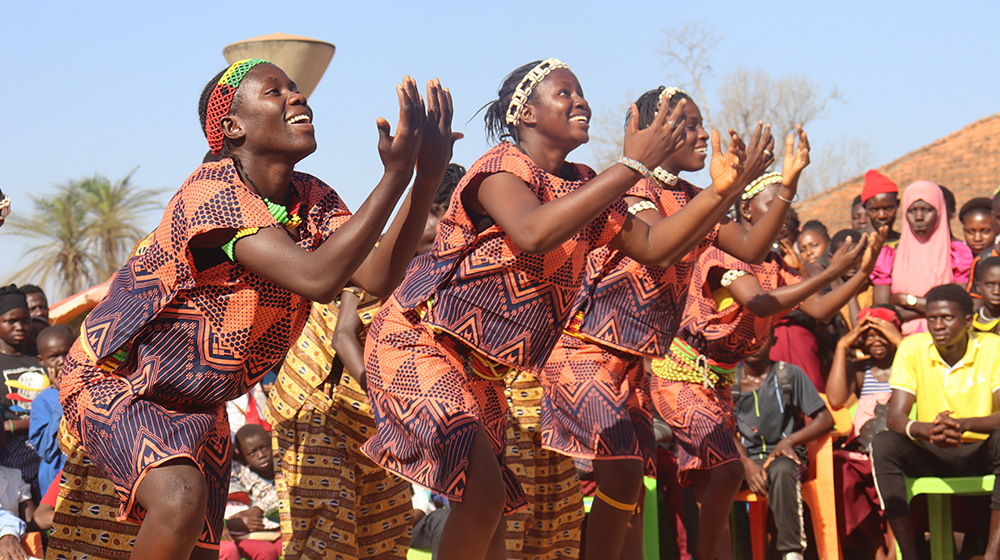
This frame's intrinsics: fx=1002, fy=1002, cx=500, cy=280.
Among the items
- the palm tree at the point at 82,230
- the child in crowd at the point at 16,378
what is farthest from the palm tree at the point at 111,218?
the child in crowd at the point at 16,378

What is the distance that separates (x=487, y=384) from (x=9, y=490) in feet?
12.0

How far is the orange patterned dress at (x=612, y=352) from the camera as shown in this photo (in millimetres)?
4254

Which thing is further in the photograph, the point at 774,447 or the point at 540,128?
the point at 774,447

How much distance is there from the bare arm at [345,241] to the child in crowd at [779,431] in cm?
416

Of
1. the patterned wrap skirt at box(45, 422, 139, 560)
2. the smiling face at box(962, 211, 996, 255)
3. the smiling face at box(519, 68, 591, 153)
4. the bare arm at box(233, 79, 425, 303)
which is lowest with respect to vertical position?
the patterned wrap skirt at box(45, 422, 139, 560)

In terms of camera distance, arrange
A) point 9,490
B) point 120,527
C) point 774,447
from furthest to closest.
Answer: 1. point 774,447
2. point 9,490
3. point 120,527

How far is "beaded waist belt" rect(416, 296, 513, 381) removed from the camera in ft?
11.6

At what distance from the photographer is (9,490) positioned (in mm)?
5832

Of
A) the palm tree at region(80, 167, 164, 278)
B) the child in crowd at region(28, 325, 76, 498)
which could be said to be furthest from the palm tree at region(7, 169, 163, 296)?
the child in crowd at region(28, 325, 76, 498)

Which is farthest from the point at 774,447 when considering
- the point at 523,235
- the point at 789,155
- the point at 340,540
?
the point at 523,235

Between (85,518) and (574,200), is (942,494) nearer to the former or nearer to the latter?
(574,200)

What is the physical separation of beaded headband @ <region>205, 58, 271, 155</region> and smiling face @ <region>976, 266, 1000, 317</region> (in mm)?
5488

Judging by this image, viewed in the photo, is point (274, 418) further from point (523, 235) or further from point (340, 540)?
point (523, 235)

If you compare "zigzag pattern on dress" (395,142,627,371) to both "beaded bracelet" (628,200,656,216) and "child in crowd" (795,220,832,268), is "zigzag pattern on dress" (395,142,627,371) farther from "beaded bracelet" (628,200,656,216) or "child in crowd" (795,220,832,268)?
"child in crowd" (795,220,832,268)
